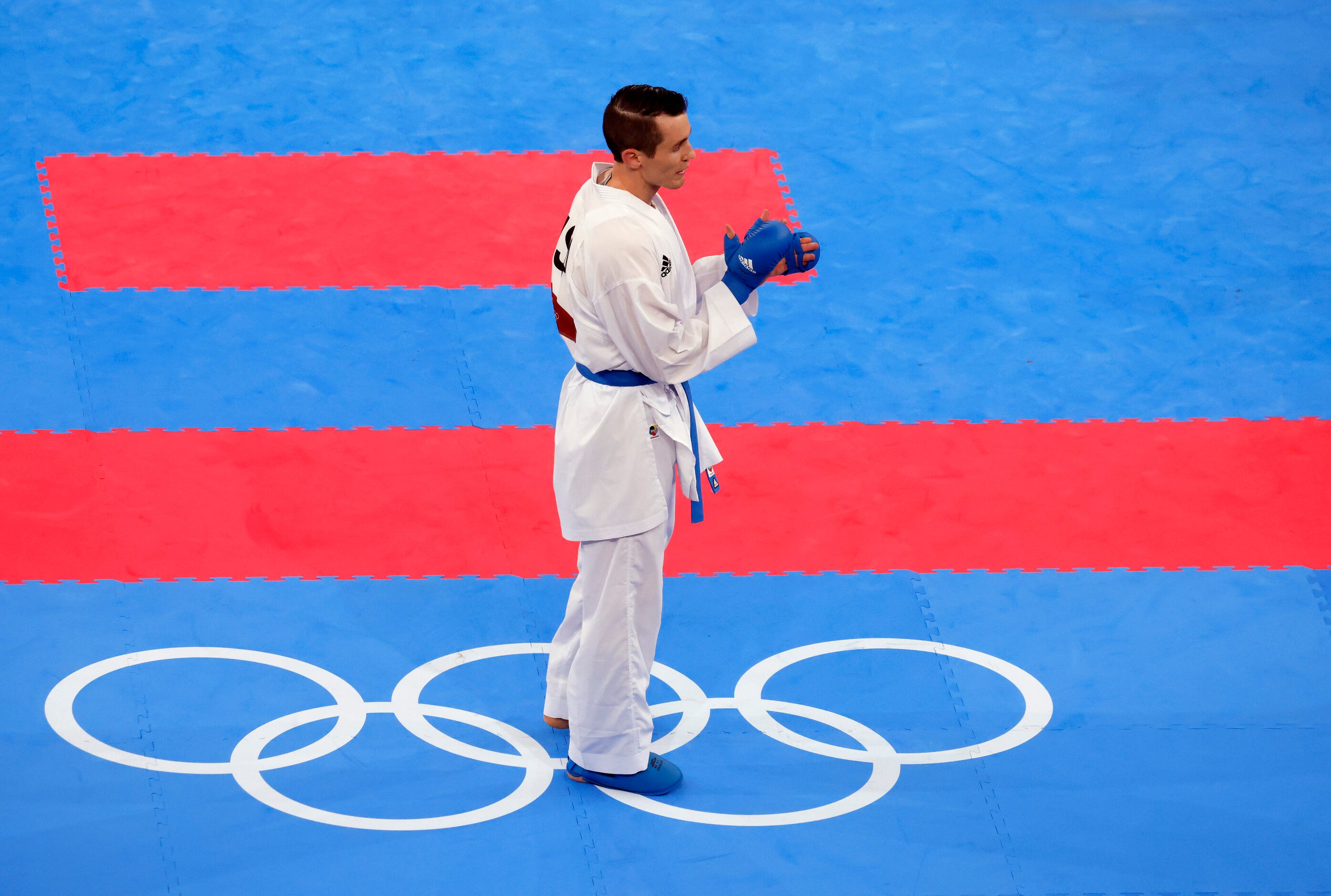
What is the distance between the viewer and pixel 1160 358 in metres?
7.92

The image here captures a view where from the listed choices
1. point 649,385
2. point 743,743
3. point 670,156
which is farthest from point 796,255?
point 743,743

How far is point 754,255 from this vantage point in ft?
16.1

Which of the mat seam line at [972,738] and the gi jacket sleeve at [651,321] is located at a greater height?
the gi jacket sleeve at [651,321]

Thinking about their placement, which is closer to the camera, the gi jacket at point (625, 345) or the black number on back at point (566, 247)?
the gi jacket at point (625, 345)

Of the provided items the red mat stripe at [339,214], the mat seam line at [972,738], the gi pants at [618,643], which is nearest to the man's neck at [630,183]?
the gi pants at [618,643]

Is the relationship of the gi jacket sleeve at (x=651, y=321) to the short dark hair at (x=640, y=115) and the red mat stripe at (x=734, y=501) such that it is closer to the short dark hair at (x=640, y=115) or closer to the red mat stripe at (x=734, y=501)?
the short dark hair at (x=640, y=115)

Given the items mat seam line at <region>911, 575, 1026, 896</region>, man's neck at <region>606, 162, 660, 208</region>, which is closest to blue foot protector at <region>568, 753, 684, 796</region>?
mat seam line at <region>911, 575, 1026, 896</region>

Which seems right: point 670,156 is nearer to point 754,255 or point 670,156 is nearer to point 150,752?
point 754,255

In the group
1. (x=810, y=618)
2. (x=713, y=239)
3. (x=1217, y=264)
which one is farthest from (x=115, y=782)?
(x=1217, y=264)

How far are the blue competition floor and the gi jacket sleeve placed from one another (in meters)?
1.54

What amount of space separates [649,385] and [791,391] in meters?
2.75

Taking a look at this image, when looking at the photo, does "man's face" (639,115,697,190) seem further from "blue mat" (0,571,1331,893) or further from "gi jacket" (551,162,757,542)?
"blue mat" (0,571,1331,893)

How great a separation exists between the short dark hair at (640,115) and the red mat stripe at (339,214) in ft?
11.7

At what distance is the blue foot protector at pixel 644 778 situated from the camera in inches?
205
